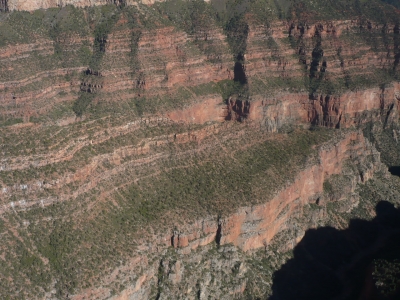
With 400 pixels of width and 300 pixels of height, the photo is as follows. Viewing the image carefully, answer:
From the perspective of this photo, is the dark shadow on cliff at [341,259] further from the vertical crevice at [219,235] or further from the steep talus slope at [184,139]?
the vertical crevice at [219,235]

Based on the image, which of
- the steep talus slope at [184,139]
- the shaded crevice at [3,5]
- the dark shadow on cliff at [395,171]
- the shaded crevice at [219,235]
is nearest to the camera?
the steep talus slope at [184,139]

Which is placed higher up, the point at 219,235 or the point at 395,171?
the point at 219,235

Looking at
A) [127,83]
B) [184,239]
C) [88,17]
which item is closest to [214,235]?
[184,239]

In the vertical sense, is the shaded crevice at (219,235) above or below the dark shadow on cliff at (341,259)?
above

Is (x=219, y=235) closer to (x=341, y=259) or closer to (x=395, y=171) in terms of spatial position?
(x=341, y=259)

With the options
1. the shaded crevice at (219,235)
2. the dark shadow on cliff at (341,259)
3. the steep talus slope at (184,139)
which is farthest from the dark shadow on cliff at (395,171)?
the shaded crevice at (219,235)

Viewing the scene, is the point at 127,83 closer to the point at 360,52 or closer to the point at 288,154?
the point at 288,154

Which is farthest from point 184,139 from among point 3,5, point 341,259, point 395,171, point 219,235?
point 395,171
